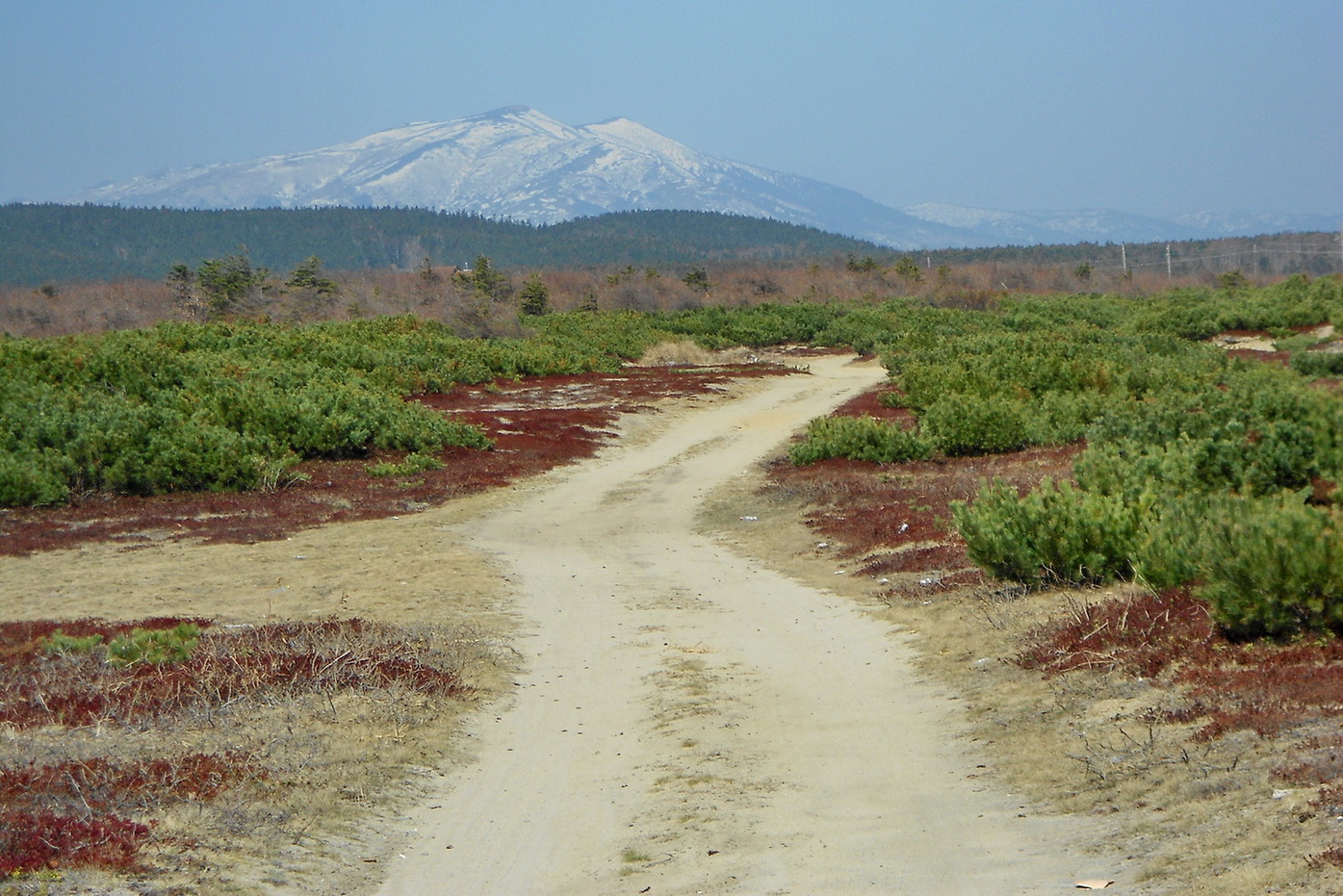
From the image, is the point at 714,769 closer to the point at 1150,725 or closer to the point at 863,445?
the point at 1150,725

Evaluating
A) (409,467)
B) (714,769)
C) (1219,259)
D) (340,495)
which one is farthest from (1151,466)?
(1219,259)

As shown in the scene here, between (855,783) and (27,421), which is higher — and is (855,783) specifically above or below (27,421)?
below

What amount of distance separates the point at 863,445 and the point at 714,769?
46.1ft

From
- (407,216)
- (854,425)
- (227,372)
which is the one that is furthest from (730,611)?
(407,216)

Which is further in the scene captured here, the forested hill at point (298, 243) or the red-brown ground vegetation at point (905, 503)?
the forested hill at point (298, 243)

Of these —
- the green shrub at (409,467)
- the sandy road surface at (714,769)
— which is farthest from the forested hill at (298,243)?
the sandy road surface at (714,769)

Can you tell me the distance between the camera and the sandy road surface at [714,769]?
5062 millimetres

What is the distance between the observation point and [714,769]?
6.45 meters

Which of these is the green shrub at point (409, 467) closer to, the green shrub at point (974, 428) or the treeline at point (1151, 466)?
the treeline at point (1151, 466)

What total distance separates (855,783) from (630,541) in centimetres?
911

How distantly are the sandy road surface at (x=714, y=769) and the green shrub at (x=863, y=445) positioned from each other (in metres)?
→ 7.98

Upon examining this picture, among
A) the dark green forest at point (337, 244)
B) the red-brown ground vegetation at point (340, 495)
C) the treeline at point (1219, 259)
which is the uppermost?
the dark green forest at point (337, 244)

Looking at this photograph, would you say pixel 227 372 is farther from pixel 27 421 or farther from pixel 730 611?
pixel 730 611

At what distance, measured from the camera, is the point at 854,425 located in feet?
67.2
